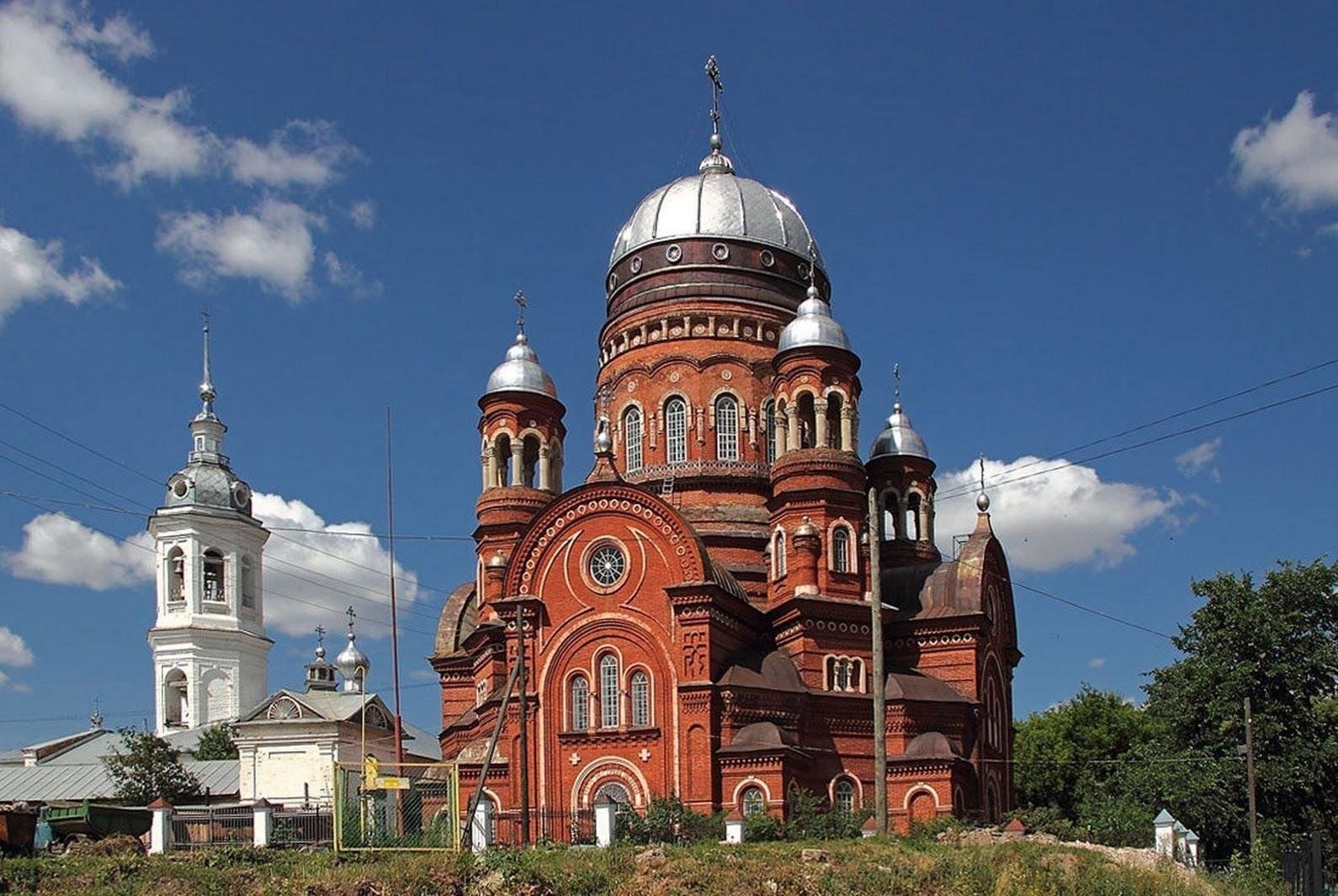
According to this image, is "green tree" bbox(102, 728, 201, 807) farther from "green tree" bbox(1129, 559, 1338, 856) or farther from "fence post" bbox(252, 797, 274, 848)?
"green tree" bbox(1129, 559, 1338, 856)

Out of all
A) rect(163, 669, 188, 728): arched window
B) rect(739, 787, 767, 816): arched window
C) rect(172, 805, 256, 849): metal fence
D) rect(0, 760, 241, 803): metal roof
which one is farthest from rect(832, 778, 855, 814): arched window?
rect(163, 669, 188, 728): arched window

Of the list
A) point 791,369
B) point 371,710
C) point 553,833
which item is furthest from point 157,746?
point 791,369

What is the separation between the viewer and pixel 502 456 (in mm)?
44406

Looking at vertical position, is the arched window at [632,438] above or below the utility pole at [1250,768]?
above

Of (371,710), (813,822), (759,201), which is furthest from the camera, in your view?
(371,710)

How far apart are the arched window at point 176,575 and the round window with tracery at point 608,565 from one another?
104 ft

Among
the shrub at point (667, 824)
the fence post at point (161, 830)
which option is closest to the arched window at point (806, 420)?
the shrub at point (667, 824)

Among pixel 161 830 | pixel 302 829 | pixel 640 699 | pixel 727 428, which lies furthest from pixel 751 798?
pixel 161 830

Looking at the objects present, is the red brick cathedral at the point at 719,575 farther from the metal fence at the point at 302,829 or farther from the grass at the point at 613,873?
the grass at the point at 613,873

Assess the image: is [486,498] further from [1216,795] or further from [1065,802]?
[1065,802]

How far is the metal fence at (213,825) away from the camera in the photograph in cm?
2686

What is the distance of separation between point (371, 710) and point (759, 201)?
2686cm

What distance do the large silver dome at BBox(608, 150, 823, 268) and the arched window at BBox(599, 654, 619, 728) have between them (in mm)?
15032

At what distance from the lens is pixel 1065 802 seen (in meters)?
54.8
